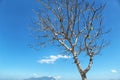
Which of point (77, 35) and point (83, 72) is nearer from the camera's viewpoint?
point (83, 72)

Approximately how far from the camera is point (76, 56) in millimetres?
12172

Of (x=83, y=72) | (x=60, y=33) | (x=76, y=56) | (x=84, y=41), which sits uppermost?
(x=60, y=33)

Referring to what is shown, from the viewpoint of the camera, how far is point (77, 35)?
12.7 m

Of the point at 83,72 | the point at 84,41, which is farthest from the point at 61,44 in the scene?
the point at 83,72

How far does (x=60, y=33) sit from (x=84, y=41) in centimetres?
174

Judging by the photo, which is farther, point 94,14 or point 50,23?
point 50,23

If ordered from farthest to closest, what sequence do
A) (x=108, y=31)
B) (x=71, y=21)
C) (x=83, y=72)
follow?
(x=108, y=31)
(x=71, y=21)
(x=83, y=72)

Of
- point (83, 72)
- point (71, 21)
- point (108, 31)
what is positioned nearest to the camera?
point (83, 72)

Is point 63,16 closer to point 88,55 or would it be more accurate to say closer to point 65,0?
point 65,0

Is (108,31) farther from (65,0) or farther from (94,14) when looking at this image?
(65,0)

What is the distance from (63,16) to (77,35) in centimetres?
159

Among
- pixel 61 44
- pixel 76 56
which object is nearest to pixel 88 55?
pixel 76 56

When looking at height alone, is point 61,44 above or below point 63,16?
below

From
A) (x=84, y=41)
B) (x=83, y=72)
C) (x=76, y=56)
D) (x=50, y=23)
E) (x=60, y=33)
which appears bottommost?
(x=83, y=72)
